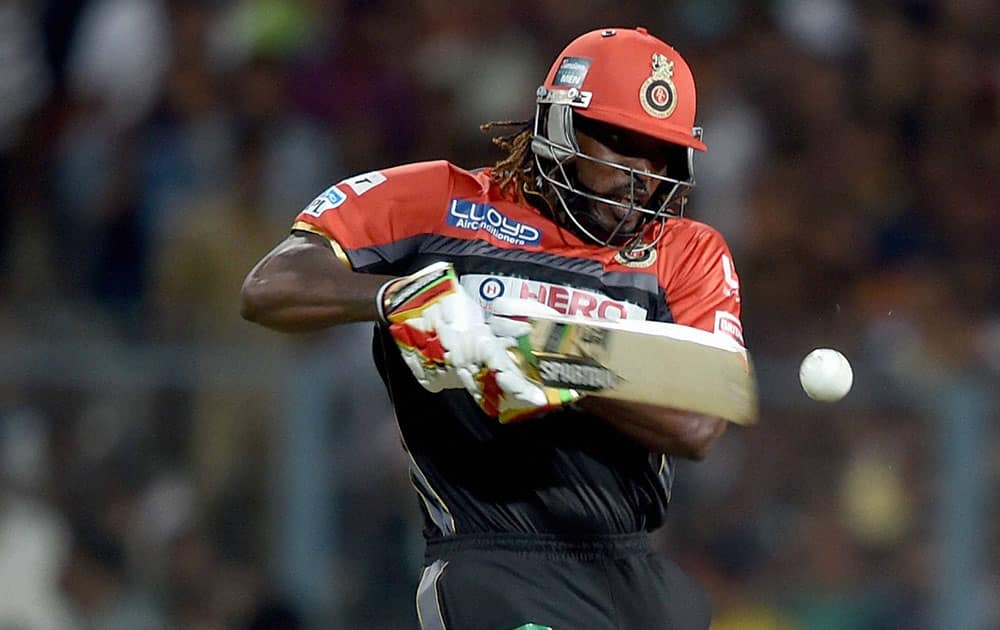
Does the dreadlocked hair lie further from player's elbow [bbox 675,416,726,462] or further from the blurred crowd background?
the blurred crowd background

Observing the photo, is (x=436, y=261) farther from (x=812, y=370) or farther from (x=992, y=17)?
(x=992, y=17)

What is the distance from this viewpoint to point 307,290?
4.03m

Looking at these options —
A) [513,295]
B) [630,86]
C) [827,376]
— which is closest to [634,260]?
[513,295]

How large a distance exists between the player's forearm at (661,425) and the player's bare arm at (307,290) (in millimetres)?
556

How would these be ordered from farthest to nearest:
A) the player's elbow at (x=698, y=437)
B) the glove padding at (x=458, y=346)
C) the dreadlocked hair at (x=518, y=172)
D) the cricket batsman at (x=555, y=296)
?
the dreadlocked hair at (x=518, y=172) → the cricket batsman at (x=555, y=296) → the player's elbow at (x=698, y=437) → the glove padding at (x=458, y=346)

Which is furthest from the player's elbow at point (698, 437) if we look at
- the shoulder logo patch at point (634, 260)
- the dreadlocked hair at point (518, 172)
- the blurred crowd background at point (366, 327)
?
the blurred crowd background at point (366, 327)

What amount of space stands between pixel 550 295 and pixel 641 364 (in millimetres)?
519

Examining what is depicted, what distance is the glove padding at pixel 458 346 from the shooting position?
3678 mm

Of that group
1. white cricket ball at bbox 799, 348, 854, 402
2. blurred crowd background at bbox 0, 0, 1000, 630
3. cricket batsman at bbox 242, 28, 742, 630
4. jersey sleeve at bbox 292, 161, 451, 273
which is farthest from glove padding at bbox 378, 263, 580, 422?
blurred crowd background at bbox 0, 0, 1000, 630

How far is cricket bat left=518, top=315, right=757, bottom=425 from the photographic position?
3.77 metres

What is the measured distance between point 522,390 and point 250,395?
193 inches

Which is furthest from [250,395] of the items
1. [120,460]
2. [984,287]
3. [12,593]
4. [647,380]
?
[647,380]

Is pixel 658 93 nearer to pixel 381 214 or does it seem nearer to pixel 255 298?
pixel 381 214

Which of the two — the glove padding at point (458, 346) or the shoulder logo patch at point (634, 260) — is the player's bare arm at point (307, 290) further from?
the shoulder logo patch at point (634, 260)
